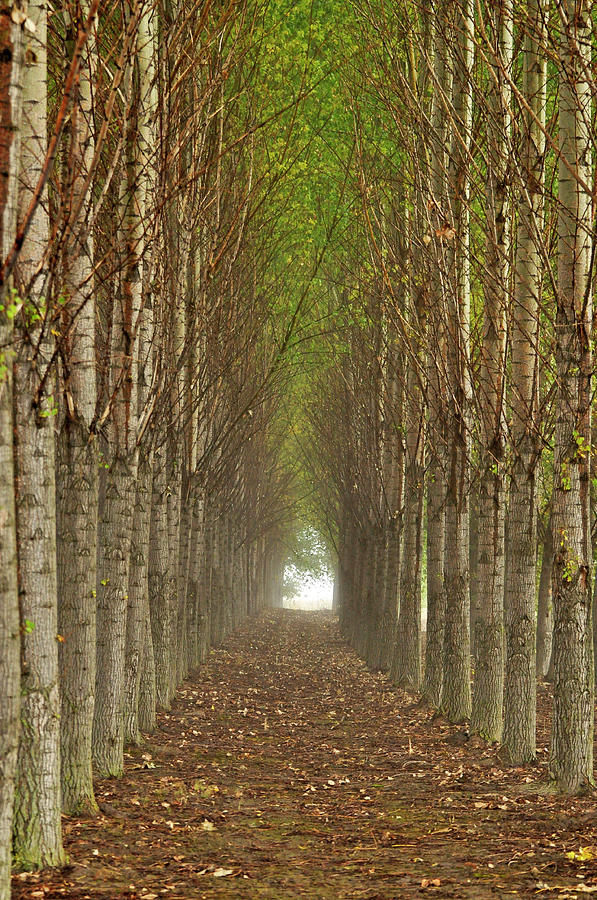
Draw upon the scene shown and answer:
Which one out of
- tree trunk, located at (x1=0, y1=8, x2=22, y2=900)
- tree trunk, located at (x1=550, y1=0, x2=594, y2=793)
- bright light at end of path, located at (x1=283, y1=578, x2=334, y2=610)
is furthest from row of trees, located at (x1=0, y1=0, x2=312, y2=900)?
bright light at end of path, located at (x1=283, y1=578, x2=334, y2=610)

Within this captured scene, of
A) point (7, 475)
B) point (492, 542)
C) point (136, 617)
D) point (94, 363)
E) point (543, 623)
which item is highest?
point (94, 363)

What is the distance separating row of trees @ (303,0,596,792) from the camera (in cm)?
685

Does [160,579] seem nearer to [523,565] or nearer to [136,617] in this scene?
[136,617]

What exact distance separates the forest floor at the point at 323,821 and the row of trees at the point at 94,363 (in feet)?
1.45

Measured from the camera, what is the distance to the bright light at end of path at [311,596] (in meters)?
78.2

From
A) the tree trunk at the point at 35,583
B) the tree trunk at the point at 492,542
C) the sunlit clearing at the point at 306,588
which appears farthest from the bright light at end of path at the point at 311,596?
the tree trunk at the point at 35,583

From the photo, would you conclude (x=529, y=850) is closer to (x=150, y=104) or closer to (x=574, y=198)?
(x=574, y=198)

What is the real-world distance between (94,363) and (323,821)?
12.0ft

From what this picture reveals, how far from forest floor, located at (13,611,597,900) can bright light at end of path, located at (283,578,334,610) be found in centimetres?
5947

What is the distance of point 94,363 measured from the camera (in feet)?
21.2

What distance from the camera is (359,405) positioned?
20219 millimetres

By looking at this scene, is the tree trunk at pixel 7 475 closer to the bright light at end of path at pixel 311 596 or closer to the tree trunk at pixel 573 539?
the tree trunk at pixel 573 539

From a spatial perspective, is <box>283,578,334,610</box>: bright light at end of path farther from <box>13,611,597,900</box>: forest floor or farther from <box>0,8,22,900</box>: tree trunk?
<box>0,8,22,900</box>: tree trunk

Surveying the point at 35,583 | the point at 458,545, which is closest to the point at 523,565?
the point at 458,545
